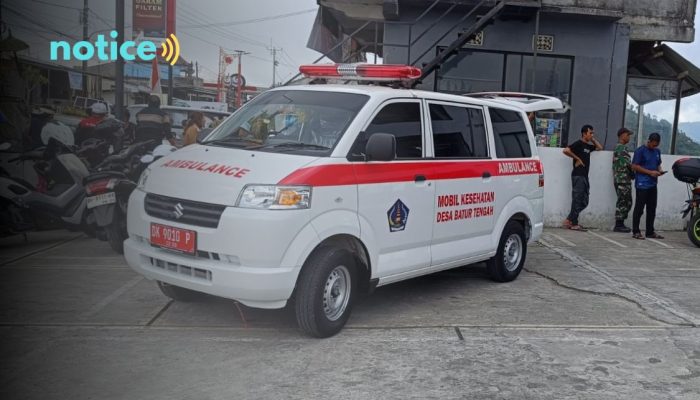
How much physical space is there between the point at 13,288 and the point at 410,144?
417cm

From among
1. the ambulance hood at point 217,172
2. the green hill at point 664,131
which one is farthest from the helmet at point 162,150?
the green hill at point 664,131

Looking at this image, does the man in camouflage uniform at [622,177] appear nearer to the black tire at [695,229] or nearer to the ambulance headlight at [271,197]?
the black tire at [695,229]

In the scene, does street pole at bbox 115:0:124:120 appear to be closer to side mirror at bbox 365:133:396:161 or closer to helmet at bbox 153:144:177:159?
helmet at bbox 153:144:177:159

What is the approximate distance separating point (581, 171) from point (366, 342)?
734cm

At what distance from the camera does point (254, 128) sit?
5461 millimetres

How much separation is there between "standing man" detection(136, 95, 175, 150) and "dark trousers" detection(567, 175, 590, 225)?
6.75 m

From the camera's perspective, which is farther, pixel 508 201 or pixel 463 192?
pixel 508 201

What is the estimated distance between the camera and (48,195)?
7.73 m

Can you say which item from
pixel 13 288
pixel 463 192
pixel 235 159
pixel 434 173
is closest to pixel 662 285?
pixel 463 192

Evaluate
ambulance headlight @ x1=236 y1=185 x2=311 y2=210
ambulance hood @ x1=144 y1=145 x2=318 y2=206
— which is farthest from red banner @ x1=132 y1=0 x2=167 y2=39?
ambulance headlight @ x1=236 y1=185 x2=311 y2=210

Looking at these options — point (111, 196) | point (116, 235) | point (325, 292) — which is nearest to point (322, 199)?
point (325, 292)

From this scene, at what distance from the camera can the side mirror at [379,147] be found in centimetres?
493

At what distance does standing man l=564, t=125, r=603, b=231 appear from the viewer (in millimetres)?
10930

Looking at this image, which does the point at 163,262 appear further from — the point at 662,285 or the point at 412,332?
the point at 662,285
